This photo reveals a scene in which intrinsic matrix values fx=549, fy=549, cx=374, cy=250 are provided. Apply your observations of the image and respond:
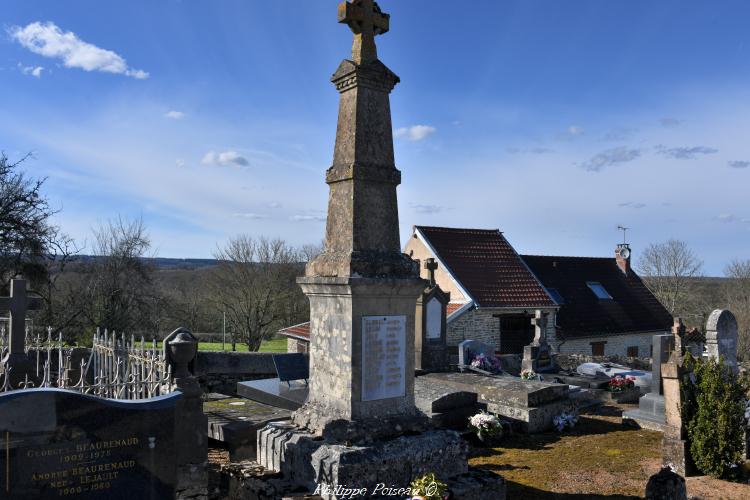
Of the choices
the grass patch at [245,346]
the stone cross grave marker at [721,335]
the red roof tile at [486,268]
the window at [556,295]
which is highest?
the red roof tile at [486,268]

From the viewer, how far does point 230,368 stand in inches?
516

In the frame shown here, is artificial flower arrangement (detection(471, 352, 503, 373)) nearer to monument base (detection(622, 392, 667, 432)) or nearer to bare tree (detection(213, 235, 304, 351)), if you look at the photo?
monument base (detection(622, 392, 667, 432))

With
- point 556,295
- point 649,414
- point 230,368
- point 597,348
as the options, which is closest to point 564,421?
point 649,414

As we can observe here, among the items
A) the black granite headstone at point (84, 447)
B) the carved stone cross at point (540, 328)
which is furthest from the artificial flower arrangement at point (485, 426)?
the carved stone cross at point (540, 328)

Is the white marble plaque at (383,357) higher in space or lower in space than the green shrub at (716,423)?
higher

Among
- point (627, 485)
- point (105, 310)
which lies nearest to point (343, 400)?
point (627, 485)

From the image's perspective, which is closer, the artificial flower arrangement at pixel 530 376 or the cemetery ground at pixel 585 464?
the cemetery ground at pixel 585 464

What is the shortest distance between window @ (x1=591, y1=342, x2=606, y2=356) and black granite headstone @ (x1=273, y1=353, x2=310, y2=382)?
16.2 m

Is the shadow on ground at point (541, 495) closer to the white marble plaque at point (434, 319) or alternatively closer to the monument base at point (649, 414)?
the monument base at point (649, 414)

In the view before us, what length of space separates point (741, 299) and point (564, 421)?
1364 inches

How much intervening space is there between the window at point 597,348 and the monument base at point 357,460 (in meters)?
18.6

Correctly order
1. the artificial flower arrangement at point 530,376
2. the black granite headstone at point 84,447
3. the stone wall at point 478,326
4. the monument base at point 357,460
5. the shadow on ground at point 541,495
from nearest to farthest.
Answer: the black granite headstone at point 84,447
the monument base at point 357,460
the shadow on ground at point 541,495
the artificial flower arrangement at point 530,376
the stone wall at point 478,326

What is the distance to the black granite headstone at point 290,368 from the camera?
10195mm

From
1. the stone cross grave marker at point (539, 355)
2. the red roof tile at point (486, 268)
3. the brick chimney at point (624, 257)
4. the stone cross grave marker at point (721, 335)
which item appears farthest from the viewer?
the brick chimney at point (624, 257)
